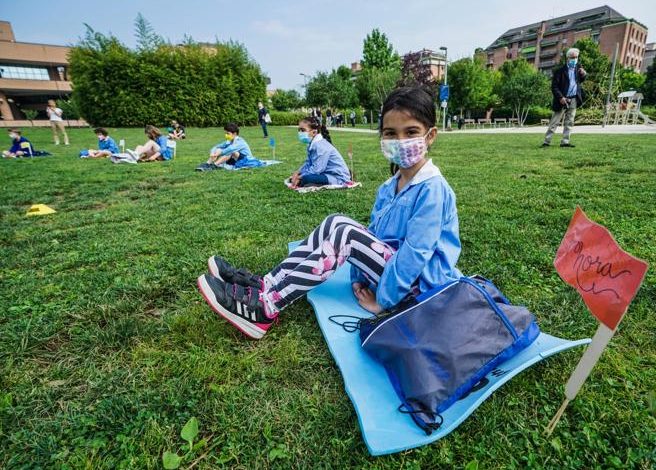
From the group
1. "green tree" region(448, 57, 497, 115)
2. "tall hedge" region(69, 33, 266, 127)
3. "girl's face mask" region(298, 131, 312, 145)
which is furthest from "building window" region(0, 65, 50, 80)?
"girl's face mask" region(298, 131, 312, 145)

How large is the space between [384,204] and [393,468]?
1640mm

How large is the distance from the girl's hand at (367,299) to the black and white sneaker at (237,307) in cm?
63

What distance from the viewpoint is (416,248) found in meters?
1.95

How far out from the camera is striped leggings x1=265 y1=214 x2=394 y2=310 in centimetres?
217

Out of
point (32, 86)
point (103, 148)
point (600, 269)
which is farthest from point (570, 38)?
point (32, 86)

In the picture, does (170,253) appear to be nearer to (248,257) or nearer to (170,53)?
(248,257)

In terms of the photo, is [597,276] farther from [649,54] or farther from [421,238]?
[649,54]

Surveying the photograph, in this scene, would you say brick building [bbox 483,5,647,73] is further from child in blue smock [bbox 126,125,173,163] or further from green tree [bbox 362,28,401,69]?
child in blue smock [bbox 126,125,173,163]

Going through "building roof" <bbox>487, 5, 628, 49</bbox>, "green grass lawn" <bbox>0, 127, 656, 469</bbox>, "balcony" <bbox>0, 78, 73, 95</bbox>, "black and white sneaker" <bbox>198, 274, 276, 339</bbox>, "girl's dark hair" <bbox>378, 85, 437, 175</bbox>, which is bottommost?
"green grass lawn" <bbox>0, 127, 656, 469</bbox>

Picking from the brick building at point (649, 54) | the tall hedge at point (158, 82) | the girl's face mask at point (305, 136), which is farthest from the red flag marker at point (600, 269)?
the brick building at point (649, 54)

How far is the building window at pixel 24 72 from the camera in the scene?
148 ft

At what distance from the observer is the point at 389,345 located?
1.77 metres

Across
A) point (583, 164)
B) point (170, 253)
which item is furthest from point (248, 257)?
point (583, 164)

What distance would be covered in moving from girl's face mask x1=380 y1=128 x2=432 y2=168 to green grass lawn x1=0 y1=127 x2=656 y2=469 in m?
1.23
